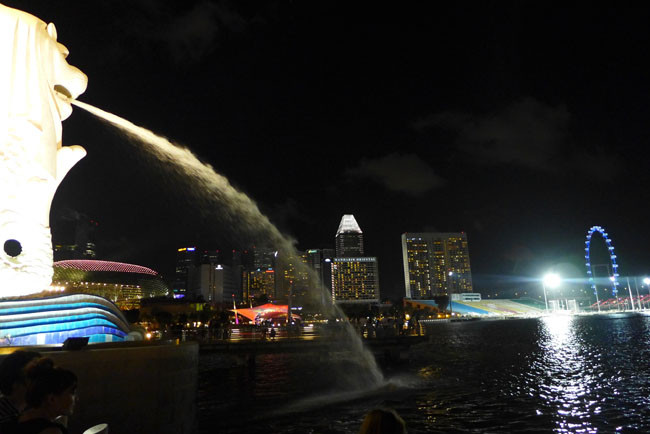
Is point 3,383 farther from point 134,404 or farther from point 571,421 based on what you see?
point 571,421

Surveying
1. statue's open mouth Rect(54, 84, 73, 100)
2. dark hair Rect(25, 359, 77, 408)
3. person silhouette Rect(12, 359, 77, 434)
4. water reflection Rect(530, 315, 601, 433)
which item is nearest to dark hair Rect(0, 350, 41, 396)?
dark hair Rect(25, 359, 77, 408)

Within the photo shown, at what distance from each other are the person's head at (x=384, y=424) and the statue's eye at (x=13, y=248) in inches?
615

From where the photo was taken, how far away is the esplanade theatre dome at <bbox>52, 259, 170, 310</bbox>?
193 feet

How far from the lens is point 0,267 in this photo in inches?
555

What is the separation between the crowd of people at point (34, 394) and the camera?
3.30 metres

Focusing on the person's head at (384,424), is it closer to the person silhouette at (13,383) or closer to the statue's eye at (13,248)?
the person silhouette at (13,383)

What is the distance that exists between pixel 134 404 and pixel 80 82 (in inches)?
505

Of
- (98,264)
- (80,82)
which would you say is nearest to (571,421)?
(80,82)

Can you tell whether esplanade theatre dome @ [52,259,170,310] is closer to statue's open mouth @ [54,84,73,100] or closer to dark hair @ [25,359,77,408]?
statue's open mouth @ [54,84,73,100]

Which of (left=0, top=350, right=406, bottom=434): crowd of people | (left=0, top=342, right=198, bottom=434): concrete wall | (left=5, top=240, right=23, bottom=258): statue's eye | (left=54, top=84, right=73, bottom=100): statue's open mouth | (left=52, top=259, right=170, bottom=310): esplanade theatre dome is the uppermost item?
(left=54, top=84, right=73, bottom=100): statue's open mouth

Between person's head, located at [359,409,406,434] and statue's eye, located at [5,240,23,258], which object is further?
statue's eye, located at [5,240,23,258]

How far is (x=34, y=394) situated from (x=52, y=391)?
125mm

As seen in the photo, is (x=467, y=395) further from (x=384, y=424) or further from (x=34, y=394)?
(x=34, y=394)

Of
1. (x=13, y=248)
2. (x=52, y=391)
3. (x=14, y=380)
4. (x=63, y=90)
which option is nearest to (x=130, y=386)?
(x=13, y=248)
